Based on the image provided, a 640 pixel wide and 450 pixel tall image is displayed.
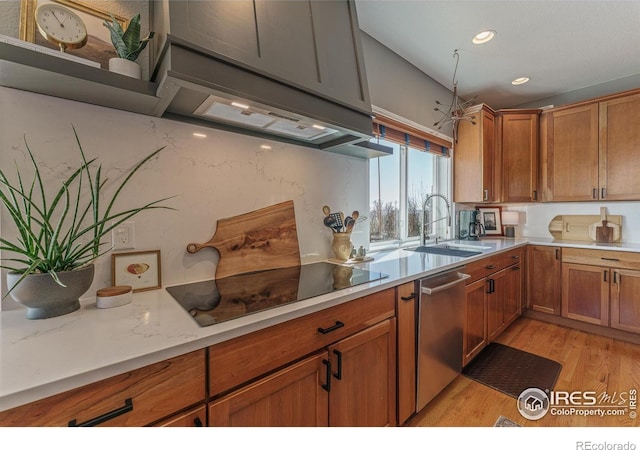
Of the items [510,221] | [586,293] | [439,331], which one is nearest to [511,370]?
[439,331]

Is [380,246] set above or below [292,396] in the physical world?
above

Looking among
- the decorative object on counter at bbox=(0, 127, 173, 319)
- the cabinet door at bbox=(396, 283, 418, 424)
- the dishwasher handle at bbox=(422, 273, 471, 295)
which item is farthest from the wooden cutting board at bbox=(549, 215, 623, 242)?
the decorative object on counter at bbox=(0, 127, 173, 319)

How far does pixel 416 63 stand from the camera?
2457 millimetres

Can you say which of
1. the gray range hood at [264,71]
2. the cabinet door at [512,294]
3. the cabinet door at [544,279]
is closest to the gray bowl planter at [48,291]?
the gray range hood at [264,71]

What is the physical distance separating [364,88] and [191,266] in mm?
1299

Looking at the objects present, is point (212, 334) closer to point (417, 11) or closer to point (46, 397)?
point (46, 397)

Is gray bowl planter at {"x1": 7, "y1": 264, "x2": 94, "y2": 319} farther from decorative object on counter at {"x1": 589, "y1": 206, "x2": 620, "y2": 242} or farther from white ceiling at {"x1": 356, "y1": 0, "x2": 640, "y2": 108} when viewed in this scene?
decorative object on counter at {"x1": 589, "y1": 206, "x2": 620, "y2": 242}

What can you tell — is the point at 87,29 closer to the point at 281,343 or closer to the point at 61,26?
the point at 61,26

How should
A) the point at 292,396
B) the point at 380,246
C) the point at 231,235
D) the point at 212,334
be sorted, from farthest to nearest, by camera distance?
the point at 380,246 → the point at 231,235 → the point at 292,396 → the point at 212,334

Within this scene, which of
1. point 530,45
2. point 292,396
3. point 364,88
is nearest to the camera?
point 292,396

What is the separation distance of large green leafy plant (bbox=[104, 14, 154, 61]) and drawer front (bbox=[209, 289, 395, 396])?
1123 mm

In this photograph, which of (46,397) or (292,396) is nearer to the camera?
(46,397)

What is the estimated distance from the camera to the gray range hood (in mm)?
921
